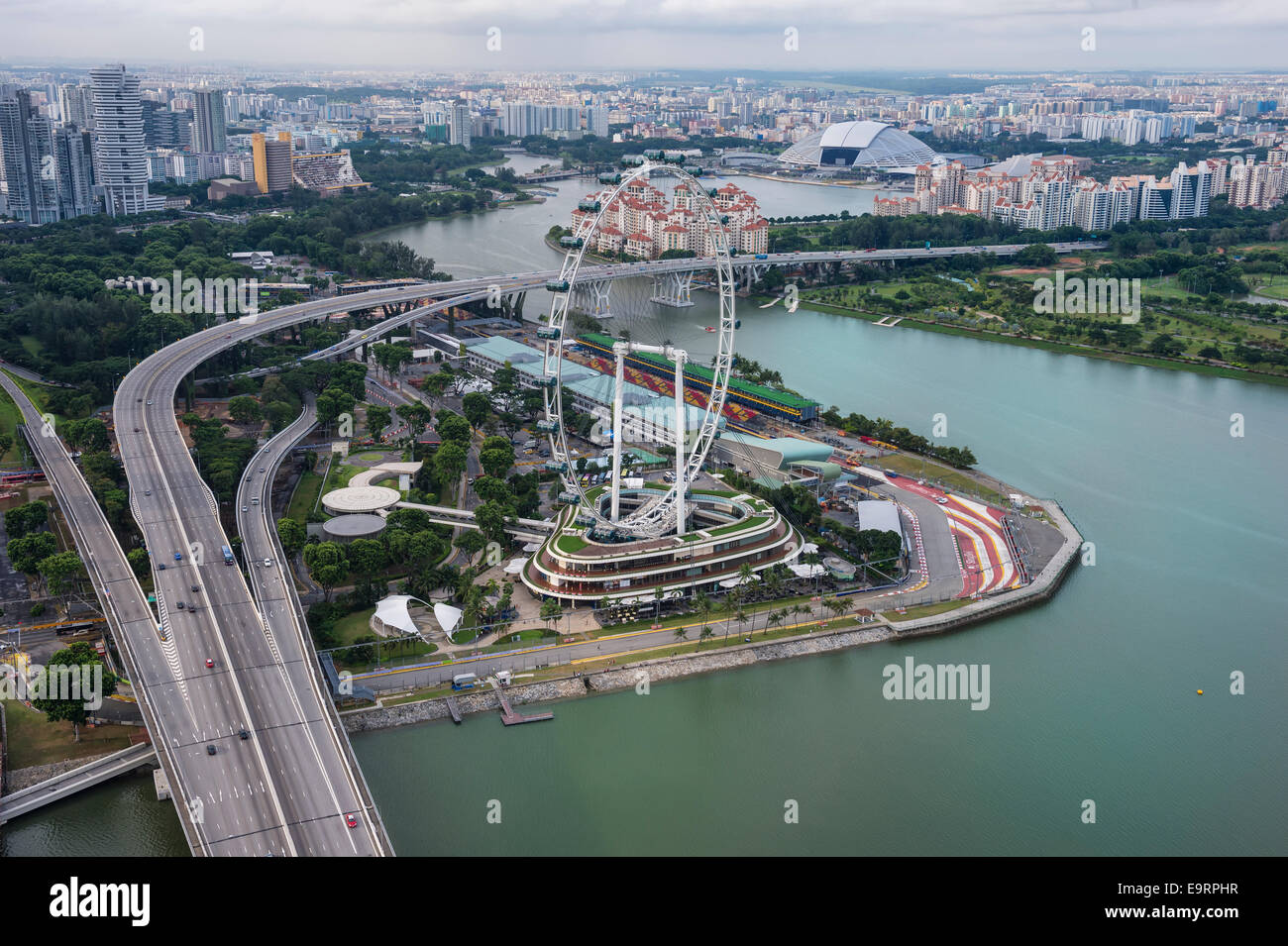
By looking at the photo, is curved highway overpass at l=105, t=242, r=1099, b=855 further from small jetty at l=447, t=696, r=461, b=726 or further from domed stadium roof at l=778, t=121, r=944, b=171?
domed stadium roof at l=778, t=121, r=944, b=171

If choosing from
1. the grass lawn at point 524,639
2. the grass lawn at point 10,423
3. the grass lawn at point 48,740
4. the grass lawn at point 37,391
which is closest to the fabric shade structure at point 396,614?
the grass lawn at point 524,639

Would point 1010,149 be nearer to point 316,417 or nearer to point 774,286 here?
point 774,286

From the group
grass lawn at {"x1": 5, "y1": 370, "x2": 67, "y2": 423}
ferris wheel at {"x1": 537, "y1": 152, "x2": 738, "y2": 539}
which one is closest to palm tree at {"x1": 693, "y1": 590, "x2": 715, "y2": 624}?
ferris wheel at {"x1": 537, "y1": 152, "x2": 738, "y2": 539}

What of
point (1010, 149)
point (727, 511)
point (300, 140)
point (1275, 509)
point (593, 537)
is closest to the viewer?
point (593, 537)

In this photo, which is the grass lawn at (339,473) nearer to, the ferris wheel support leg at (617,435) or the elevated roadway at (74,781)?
the ferris wheel support leg at (617,435)

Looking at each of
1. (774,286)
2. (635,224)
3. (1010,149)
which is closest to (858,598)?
(774,286)
